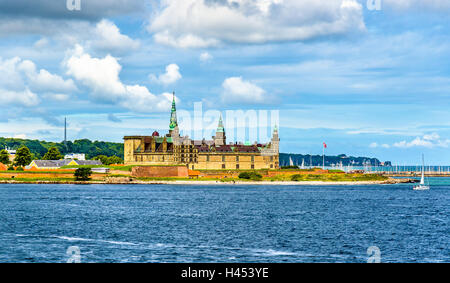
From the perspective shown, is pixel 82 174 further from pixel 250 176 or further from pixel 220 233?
pixel 220 233

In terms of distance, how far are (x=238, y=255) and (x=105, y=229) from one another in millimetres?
14842

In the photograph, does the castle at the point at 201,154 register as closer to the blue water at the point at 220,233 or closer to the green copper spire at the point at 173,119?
the green copper spire at the point at 173,119

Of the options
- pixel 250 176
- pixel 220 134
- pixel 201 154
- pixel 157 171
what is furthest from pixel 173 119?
pixel 250 176

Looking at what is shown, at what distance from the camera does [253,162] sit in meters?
156

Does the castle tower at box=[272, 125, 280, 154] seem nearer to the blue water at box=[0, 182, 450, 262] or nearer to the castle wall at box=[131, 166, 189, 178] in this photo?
the castle wall at box=[131, 166, 189, 178]

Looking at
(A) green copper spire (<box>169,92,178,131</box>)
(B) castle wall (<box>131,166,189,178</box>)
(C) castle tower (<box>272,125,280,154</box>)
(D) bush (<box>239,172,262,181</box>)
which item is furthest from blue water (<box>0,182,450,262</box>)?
(A) green copper spire (<box>169,92,178,131</box>)

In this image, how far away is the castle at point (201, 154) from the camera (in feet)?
505

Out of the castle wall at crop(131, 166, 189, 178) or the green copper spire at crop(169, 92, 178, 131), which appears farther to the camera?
the green copper spire at crop(169, 92, 178, 131)

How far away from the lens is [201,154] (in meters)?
154

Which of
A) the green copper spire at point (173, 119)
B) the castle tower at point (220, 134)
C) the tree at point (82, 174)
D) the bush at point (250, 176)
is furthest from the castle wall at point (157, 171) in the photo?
the green copper spire at point (173, 119)

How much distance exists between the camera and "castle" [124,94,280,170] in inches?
6058

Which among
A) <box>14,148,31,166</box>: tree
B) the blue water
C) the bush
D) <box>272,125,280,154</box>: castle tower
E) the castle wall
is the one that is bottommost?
the blue water

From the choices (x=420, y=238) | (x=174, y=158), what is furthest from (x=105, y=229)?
(x=174, y=158)
